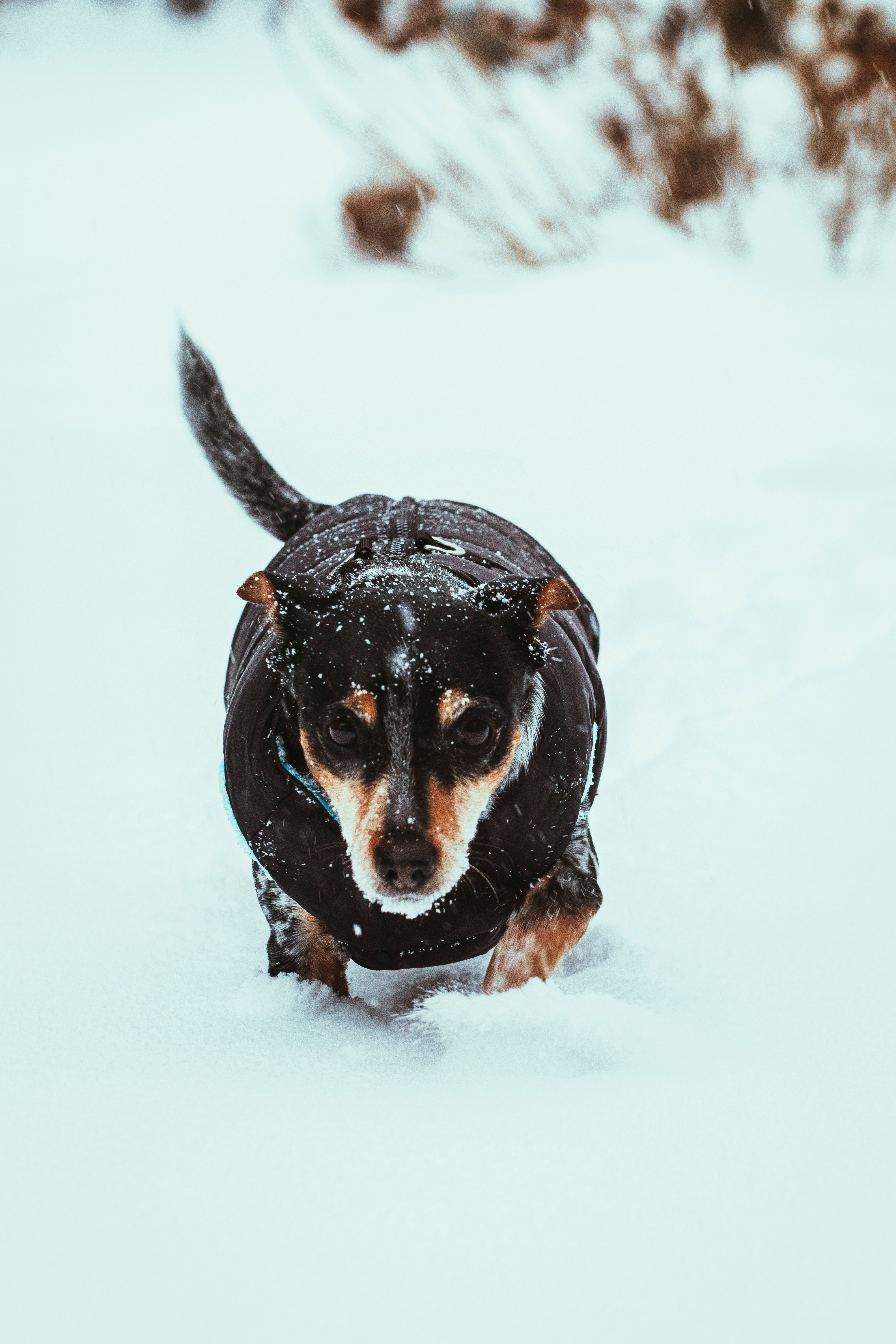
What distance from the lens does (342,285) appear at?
6.96 metres

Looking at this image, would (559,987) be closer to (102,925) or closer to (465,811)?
(465,811)

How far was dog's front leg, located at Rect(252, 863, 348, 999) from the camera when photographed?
2.34m

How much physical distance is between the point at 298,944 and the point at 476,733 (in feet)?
2.32

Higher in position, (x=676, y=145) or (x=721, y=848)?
(x=676, y=145)

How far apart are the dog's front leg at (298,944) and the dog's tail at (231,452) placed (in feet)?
3.86

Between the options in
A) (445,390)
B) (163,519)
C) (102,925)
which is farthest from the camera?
(445,390)

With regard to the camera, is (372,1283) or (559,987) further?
(559,987)

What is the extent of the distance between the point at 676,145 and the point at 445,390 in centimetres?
237

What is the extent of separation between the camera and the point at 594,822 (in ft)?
10.6

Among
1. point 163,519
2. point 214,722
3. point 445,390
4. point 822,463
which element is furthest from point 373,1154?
point 445,390

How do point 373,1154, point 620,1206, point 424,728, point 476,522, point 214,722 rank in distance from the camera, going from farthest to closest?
1. point 214,722
2. point 476,522
3. point 424,728
4. point 373,1154
5. point 620,1206

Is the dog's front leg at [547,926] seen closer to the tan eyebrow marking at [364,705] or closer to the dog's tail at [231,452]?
the tan eyebrow marking at [364,705]

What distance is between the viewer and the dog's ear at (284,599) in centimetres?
200

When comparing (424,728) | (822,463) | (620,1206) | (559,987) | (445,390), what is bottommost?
(620,1206)
